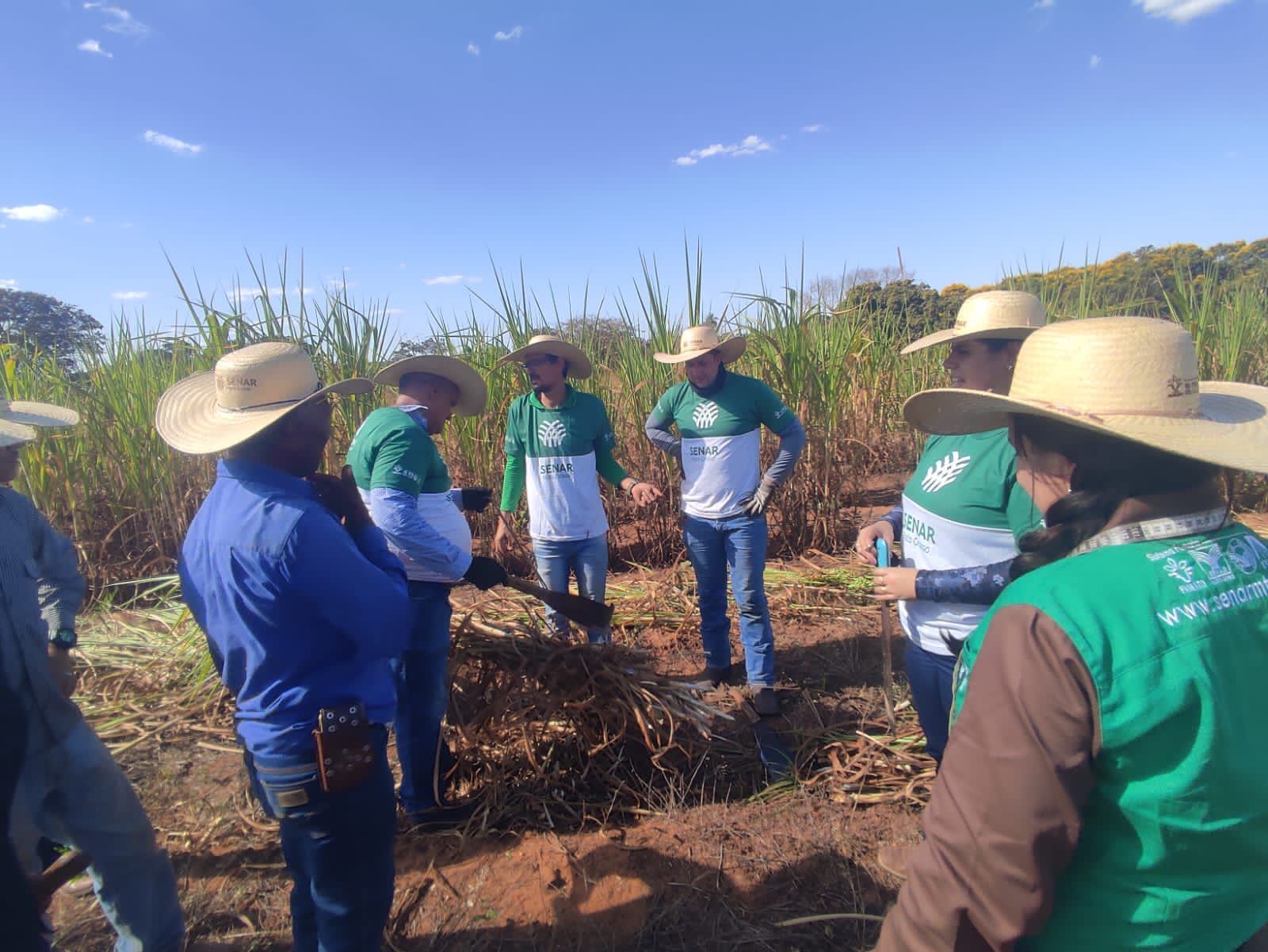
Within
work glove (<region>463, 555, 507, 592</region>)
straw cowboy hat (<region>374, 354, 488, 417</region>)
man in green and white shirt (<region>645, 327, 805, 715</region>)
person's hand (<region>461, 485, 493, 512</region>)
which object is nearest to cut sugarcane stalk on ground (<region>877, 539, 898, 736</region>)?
man in green and white shirt (<region>645, 327, 805, 715</region>)

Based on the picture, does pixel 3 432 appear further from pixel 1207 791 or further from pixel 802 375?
pixel 802 375

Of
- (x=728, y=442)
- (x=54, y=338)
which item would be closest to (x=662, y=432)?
(x=728, y=442)

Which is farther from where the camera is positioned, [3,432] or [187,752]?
[187,752]

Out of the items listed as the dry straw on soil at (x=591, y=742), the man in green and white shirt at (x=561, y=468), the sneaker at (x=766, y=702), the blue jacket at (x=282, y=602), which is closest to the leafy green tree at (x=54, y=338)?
the man in green and white shirt at (x=561, y=468)

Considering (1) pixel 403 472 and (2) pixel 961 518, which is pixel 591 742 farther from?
(2) pixel 961 518

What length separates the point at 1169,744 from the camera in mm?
775

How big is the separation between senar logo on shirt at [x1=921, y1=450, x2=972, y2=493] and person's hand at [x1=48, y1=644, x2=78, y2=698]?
9.00 ft

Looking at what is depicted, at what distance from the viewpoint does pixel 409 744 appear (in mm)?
2486

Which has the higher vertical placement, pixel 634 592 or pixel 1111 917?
pixel 1111 917

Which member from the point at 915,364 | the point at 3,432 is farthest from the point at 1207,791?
the point at 915,364

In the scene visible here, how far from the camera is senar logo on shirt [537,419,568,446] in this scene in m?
3.63

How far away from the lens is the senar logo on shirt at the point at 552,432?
3.63 m

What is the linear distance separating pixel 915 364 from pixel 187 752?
263 inches

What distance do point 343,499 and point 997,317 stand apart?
2112 mm
